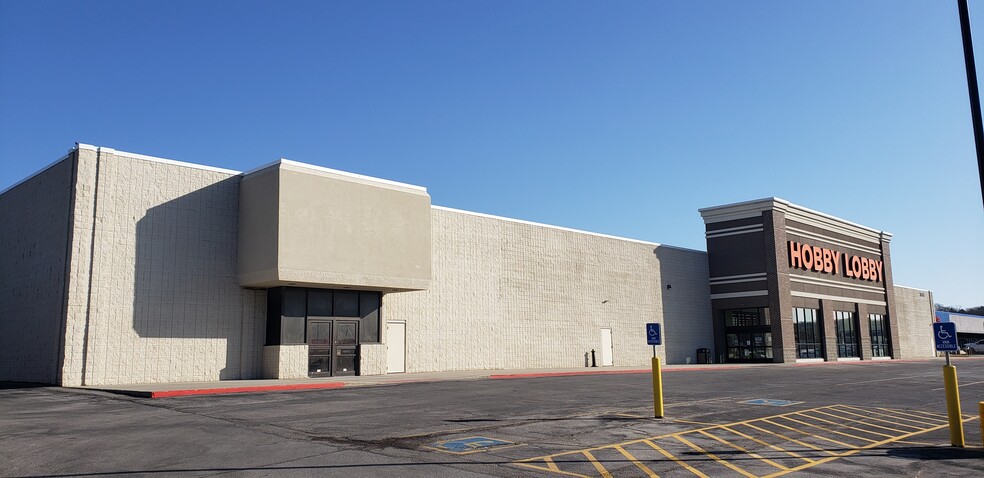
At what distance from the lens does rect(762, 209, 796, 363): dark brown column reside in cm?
4719

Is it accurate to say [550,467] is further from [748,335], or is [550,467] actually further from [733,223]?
[733,223]

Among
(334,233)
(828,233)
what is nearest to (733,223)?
(828,233)

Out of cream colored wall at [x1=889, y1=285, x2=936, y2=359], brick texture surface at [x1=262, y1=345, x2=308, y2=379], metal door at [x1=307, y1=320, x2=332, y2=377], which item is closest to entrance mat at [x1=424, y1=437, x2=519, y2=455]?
brick texture surface at [x1=262, y1=345, x2=308, y2=379]

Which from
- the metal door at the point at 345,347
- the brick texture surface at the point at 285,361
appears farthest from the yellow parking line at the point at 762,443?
the metal door at the point at 345,347

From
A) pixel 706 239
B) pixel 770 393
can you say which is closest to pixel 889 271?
pixel 706 239

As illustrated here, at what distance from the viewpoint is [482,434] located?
1255cm

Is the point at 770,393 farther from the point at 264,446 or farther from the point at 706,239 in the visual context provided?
the point at 706,239

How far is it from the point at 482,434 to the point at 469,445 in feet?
3.94

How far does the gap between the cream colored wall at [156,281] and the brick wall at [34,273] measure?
841 mm

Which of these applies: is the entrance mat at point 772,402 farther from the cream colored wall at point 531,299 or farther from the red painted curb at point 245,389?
the cream colored wall at point 531,299

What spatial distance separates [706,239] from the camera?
5172cm

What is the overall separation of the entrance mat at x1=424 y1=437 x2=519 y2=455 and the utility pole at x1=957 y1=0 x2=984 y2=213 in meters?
8.21

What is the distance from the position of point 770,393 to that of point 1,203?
30.1m

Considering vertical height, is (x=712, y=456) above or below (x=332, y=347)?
below
